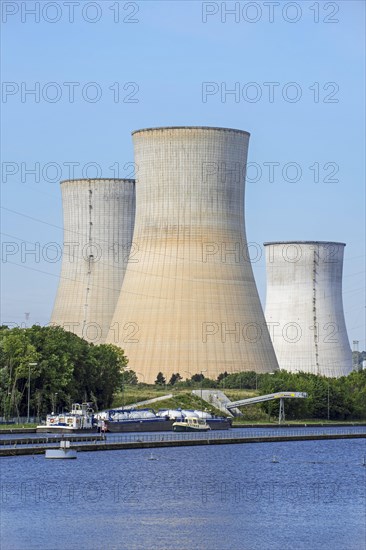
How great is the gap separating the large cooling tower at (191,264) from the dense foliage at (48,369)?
116 inches

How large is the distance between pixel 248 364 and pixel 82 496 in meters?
36.2

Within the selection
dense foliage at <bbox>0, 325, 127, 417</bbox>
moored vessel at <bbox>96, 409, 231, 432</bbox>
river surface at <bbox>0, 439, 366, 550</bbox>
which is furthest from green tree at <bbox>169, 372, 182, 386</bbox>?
river surface at <bbox>0, 439, 366, 550</bbox>

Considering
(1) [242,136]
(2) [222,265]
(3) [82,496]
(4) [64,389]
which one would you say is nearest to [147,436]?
(4) [64,389]

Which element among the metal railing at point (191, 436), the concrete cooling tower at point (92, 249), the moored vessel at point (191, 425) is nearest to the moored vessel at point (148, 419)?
the moored vessel at point (191, 425)

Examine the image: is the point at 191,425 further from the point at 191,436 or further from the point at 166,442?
the point at 166,442

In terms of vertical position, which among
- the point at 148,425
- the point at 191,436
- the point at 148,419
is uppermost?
the point at 148,419

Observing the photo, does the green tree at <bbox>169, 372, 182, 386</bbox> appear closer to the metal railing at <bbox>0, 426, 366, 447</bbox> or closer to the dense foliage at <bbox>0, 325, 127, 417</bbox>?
the dense foliage at <bbox>0, 325, 127, 417</bbox>

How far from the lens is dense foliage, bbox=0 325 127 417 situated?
225ft

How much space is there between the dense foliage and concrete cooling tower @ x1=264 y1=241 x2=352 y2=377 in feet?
59.2

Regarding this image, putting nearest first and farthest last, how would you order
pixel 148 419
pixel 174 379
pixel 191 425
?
pixel 148 419
pixel 191 425
pixel 174 379

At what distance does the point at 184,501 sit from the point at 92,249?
44.4 m

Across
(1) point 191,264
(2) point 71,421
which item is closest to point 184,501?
(2) point 71,421

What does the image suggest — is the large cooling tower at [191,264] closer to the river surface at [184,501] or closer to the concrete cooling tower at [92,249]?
the concrete cooling tower at [92,249]

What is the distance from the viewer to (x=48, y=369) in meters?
69.8
